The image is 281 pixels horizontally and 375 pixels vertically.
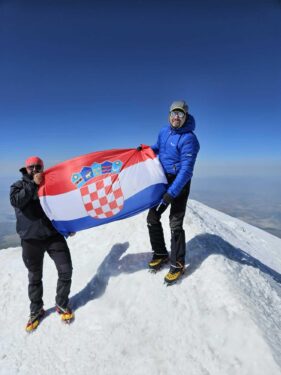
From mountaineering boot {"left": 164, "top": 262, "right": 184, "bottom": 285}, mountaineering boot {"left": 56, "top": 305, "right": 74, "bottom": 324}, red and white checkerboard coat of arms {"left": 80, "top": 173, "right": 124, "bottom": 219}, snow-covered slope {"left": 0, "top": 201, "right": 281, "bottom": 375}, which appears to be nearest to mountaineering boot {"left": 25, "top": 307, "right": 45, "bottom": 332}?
snow-covered slope {"left": 0, "top": 201, "right": 281, "bottom": 375}

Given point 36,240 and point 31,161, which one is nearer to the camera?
point 31,161

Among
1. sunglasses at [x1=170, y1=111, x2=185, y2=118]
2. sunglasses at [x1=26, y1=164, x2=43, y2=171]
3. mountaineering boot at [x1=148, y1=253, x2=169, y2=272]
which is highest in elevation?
sunglasses at [x1=170, y1=111, x2=185, y2=118]

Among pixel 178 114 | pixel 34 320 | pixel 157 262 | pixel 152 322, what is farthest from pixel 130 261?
pixel 178 114

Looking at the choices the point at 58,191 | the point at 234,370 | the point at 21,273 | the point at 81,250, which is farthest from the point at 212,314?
the point at 21,273

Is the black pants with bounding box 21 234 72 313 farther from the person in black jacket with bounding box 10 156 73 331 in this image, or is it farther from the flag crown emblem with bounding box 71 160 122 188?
the flag crown emblem with bounding box 71 160 122 188

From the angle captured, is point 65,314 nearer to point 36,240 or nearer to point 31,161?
point 36,240

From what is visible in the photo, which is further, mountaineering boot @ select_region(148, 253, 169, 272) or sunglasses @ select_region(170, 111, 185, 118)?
mountaineering boot @ select_region(148, 253, 169, 272)

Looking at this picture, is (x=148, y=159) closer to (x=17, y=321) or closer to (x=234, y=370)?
(x=234, y=370)
